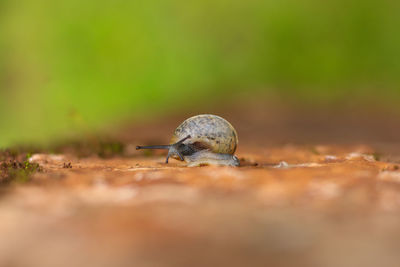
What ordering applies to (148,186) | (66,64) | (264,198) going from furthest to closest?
(66,64) → (148,186) → (264,198)

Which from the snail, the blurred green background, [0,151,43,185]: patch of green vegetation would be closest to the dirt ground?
[0,151,43,185]: patch of green vegetation

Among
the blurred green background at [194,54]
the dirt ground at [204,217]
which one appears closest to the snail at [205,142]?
the dirt ground at [204,217]

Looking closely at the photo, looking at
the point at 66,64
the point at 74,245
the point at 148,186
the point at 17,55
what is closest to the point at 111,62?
the point at 66,64

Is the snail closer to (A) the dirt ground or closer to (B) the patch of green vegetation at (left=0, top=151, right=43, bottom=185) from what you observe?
(A) the dirt ground

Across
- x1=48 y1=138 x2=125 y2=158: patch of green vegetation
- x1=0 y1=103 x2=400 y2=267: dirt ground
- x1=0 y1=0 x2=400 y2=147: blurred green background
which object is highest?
x1=0 y1=0 x2=400 y2=147: blurred green background

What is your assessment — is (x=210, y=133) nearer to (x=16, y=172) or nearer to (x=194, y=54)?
(x=16, y=172)

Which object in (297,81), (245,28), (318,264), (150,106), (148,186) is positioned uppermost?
(245,28)

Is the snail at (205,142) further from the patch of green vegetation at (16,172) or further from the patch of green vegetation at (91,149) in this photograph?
the patch of green vegetation at (91,149)

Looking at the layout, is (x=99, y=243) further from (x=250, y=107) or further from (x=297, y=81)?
(x=297, y=81)
